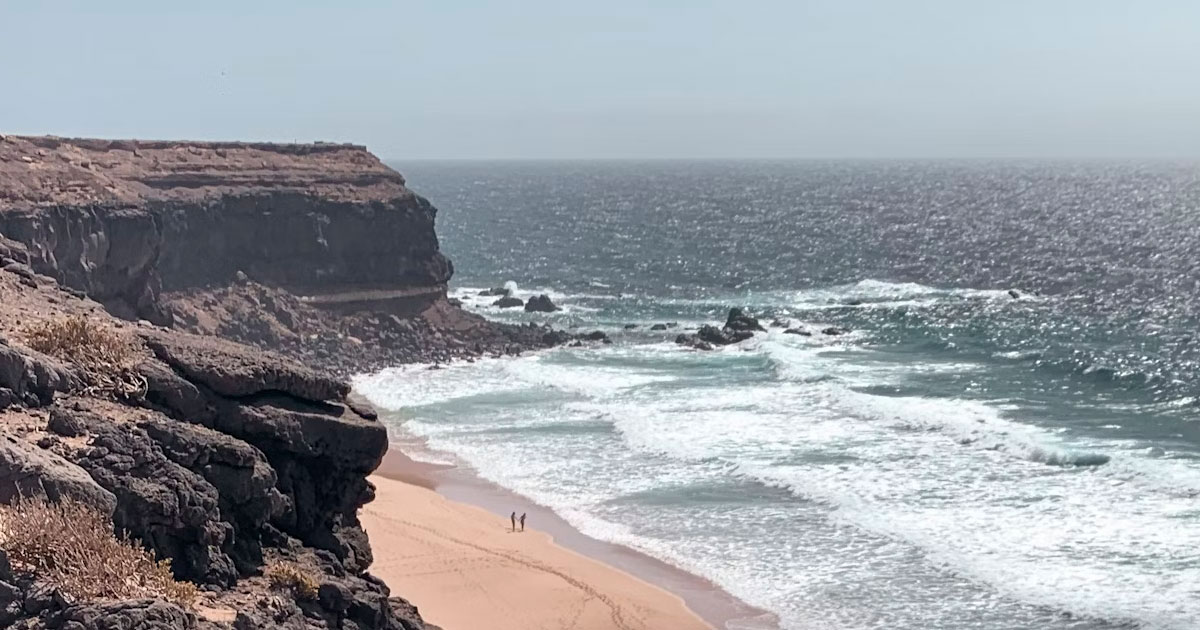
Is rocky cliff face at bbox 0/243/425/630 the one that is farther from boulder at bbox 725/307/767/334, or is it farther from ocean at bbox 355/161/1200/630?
boulder at bbox 725/307/767/334

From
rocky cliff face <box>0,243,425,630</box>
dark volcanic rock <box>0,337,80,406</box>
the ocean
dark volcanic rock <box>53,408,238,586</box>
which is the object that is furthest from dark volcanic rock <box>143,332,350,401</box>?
the ocean

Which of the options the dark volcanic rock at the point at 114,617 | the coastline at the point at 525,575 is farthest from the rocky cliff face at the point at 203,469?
the coastline at the point at 525,575

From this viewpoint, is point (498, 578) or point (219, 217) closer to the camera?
point (498, 578)

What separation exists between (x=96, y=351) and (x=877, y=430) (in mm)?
29291

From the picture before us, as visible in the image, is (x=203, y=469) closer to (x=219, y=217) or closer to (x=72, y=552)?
(x=72, y=552)

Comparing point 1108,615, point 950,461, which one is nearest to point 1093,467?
point 950,461

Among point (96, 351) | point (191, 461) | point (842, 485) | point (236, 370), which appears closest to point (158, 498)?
point (191, 461)

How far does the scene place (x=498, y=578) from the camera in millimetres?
27625

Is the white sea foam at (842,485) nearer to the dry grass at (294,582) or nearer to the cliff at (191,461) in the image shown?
the cliff at (191,461)

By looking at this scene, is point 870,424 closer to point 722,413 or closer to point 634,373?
point 722,413

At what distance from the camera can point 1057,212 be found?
136m

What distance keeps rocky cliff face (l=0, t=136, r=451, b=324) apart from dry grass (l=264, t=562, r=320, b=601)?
32.5m

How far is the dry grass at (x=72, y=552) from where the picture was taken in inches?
472

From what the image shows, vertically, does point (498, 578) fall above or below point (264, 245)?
below
